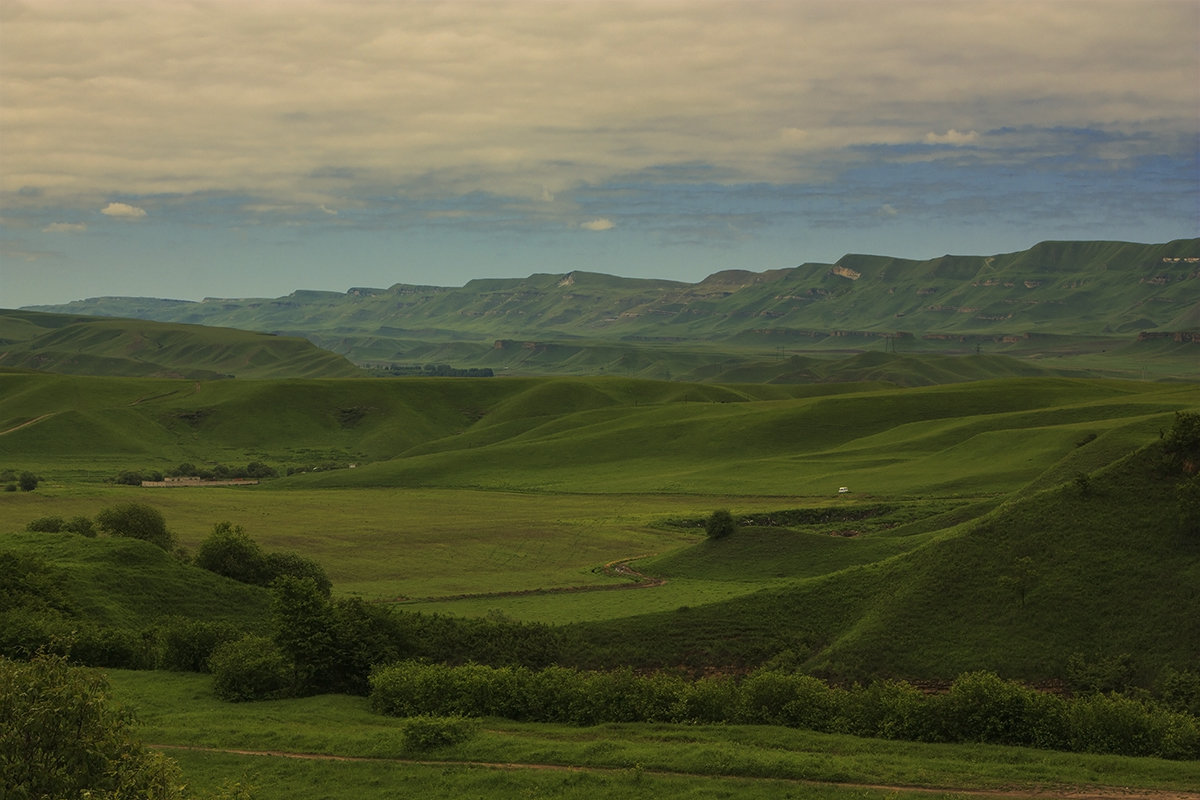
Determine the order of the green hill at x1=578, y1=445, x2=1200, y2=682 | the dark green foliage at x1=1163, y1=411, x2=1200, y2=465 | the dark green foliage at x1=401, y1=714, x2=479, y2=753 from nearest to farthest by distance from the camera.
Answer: the dark green foliage at x1=401, y1=714, x2=479, y2=753 < the green hill at x1=578, y1=445, x2=1200, y2=682 < the dark green foliage at x1=1163, y1=411, x2=1200, y2=465

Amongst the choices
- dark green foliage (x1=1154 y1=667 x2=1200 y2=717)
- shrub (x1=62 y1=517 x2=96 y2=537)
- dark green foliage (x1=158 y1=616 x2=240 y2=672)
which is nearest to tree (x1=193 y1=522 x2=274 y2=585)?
shrub (x1=62 y1=517 x2=96 y2=537)

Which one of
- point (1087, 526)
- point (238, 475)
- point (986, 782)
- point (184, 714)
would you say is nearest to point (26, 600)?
point (184, 714)

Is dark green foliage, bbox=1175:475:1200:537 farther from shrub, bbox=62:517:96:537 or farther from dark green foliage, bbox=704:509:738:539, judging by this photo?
shrub, bbox=62:517:96:537

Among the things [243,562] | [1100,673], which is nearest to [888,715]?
[1100,673]

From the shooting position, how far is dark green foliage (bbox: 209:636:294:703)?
181 ft

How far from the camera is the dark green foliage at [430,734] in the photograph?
44.9 m

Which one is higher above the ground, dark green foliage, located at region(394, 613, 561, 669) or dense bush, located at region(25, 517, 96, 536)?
dense bush, located at region(25, 517, 96, 536)

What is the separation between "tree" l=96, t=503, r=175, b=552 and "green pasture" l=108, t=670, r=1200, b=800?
58.0 metres

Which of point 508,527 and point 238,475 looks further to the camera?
point 238,475

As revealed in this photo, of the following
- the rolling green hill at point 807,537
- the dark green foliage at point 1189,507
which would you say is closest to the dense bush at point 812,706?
the rolling green hill at point 807,537

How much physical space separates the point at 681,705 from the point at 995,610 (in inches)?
1003

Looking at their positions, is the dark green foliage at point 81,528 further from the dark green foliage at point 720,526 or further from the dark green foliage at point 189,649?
the dark green foliage at point 720,526

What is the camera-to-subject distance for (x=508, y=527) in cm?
12950

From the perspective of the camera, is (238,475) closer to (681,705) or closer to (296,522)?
(296,522)
